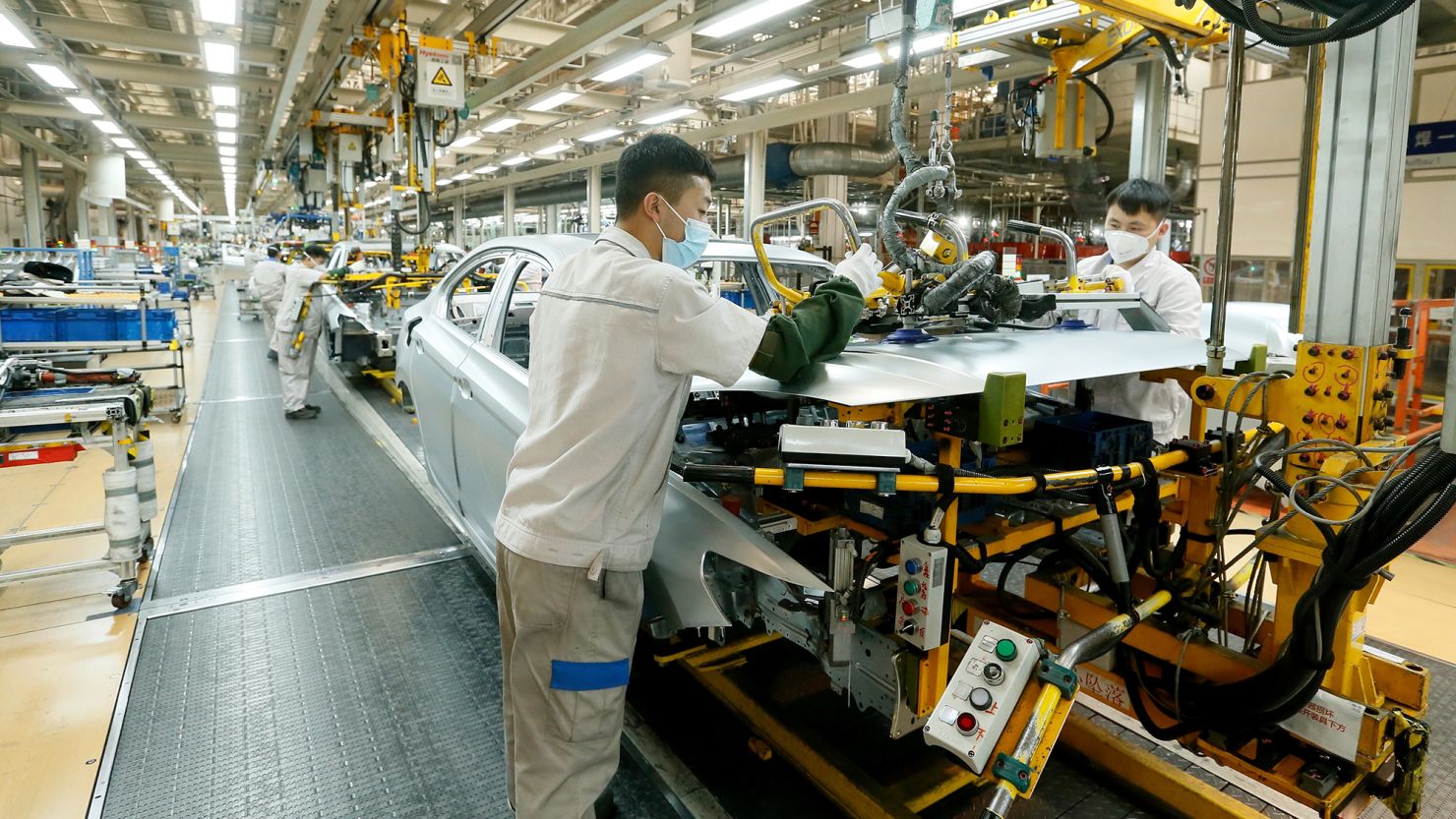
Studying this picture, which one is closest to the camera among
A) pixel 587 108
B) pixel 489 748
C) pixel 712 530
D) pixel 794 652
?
pixel 712 530

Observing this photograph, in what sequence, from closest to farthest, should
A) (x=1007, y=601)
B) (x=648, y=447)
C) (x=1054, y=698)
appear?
1. (x=1054, y=698)
2. (x=648, y=447)
3. (x=1007, y=601)

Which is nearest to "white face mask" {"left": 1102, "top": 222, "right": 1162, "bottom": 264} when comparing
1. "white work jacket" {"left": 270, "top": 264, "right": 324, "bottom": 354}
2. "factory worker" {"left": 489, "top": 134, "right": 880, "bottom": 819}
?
"factory worker" {"left": 489, "top": 134, "right": 880, "bottom": 819}

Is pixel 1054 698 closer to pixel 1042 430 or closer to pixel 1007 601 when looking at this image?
pixel 1042 430

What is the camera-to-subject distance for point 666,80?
8.42 meters

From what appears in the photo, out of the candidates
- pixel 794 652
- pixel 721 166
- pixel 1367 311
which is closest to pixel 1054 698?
pixel 1367 311

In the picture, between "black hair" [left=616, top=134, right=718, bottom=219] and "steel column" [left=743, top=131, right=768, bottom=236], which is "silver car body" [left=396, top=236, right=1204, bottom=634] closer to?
"black hair" [left=616, top=134, right=718, bottom=219]

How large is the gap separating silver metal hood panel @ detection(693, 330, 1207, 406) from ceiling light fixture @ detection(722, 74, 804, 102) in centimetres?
748

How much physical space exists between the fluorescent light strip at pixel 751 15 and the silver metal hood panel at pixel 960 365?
4.64m

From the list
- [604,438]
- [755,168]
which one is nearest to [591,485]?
[604,438]

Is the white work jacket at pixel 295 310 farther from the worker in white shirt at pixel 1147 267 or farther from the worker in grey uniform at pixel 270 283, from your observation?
the worker in white shirt at pixel 1147 267

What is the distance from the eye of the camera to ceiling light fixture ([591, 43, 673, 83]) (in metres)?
7.68

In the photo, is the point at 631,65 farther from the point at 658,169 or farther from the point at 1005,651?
the point at 1005,651

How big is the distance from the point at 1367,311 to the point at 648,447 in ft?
5.25

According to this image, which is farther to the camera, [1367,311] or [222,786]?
[222,786]
